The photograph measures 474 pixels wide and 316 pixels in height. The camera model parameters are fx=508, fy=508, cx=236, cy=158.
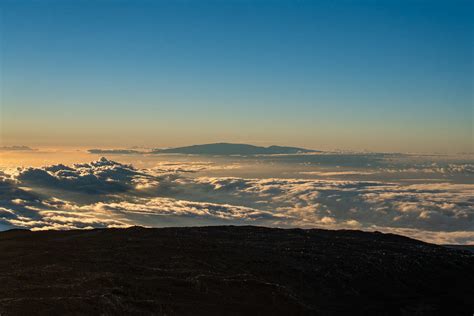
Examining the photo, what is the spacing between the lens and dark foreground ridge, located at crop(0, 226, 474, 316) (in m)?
27.4

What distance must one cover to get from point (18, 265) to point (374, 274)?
1003 inches

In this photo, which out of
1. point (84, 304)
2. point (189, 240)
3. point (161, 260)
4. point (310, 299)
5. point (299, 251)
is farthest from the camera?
point (189, 240)

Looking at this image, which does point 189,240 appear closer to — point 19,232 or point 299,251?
point 299,251

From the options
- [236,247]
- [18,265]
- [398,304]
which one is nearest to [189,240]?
[236,247]

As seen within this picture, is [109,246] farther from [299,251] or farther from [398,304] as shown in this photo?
[398,304]

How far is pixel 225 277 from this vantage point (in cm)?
3294

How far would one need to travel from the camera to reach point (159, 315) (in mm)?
25625

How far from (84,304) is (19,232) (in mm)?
35949

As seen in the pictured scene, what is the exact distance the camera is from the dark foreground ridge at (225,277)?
27.4m

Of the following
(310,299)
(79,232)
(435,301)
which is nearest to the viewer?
(310,299)

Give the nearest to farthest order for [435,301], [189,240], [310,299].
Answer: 1. [310,299]
2. [435,301]
3. [189,240]

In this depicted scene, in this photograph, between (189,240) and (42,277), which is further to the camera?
(189,240)

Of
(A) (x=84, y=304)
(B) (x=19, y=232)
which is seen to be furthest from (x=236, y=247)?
(B) (x=19, y=232)

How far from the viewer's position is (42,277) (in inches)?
1224
